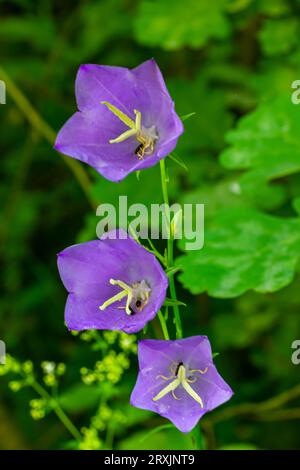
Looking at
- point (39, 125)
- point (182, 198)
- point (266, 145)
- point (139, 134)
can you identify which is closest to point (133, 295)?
point (139, 134)

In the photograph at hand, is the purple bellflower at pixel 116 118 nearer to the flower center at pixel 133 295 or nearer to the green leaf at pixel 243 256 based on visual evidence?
the flower center at pixel 133 295

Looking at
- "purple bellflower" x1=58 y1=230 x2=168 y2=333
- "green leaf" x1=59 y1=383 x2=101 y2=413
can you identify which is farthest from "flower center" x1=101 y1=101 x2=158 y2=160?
"green leaf" x1=59 y1=383 x2=101 y2=413

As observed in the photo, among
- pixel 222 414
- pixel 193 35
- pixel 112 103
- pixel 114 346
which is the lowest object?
pixel 222 414

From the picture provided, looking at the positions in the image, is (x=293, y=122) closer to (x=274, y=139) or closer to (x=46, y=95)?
(x=274, y=139)

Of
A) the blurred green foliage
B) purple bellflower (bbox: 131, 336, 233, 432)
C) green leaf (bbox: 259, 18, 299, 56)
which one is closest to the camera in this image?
purple bellflower (bbox: 131, 336, 233, 432)

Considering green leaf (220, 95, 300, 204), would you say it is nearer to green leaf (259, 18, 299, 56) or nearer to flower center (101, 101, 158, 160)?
green leaf (259, 18, 299, 56)

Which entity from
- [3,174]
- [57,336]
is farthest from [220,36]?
[57,336]

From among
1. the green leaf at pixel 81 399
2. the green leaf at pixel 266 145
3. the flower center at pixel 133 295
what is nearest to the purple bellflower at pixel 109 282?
the flower center at pixel 133 295
